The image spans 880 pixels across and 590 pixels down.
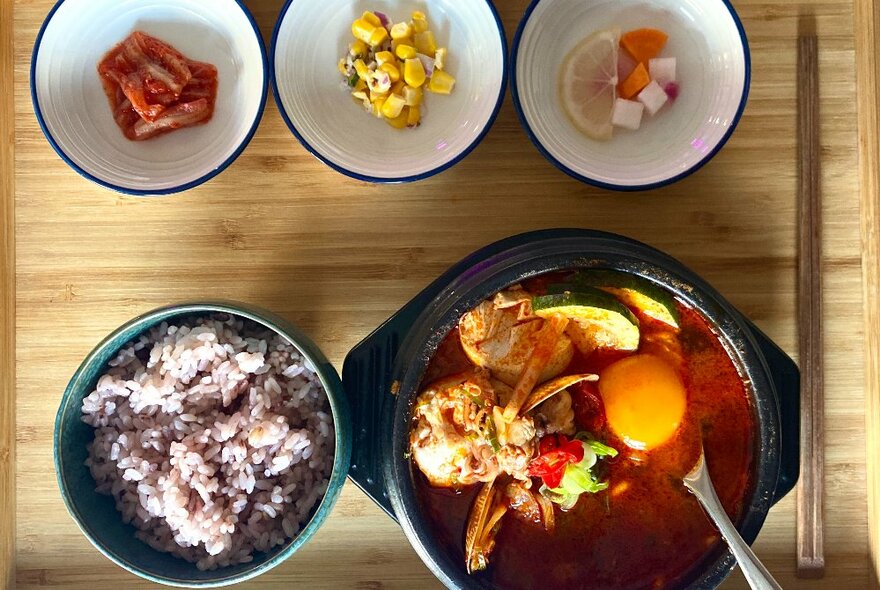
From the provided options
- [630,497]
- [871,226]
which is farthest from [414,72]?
[871,226]

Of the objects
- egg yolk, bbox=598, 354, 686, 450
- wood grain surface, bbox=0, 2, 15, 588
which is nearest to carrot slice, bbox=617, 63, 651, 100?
egg yolk, bbox=598, 354, 686, 450

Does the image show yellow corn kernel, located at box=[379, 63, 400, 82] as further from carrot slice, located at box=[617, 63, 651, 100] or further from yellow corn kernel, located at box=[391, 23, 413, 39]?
carrot slice, located at box=[617, 63, 651, 100]

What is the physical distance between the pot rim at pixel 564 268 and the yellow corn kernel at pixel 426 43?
0.67 metres

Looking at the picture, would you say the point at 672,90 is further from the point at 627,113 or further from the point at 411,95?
the point at 411,95

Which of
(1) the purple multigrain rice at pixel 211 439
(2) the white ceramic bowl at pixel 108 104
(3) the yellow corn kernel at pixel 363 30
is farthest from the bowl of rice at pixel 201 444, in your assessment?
(3) the yellow corn kernel at pixel 363 30

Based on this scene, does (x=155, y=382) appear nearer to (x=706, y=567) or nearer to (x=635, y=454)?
(x=635, y=454)

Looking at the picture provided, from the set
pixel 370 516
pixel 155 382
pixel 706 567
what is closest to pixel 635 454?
pixel 706 567

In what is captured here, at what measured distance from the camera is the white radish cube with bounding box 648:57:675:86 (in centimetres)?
197

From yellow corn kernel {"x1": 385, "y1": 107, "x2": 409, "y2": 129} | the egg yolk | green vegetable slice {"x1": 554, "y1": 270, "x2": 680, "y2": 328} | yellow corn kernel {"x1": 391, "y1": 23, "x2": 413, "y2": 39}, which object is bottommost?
the egg yolk

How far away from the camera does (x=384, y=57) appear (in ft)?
6.33

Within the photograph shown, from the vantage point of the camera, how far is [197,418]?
1784 mm

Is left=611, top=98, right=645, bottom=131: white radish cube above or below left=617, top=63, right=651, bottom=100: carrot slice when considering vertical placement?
below

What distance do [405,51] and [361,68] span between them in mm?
125

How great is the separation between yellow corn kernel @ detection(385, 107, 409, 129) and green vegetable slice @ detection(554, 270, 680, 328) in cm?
68
